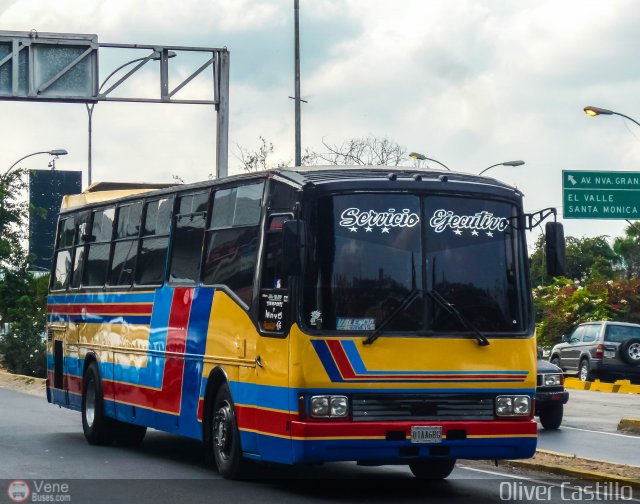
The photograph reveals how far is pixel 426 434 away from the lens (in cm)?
1247

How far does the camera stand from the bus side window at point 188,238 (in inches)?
603

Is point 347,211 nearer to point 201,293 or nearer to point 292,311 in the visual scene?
point 292,311

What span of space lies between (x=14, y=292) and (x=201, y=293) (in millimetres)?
37233

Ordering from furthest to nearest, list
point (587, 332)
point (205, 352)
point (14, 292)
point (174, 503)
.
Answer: point (14, 292) → point (587, 332) → point (205, 352) → point (174, 503)

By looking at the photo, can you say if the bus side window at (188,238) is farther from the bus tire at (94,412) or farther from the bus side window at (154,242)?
the bus tire at (94,412)

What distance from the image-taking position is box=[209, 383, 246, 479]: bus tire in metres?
13.6

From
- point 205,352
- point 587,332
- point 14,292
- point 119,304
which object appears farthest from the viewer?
point 14,292

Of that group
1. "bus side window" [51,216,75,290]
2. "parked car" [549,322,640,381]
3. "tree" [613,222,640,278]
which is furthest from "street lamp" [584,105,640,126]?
"tree" [613,222,640,278]

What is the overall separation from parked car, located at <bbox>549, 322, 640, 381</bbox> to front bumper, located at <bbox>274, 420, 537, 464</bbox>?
23772 mm

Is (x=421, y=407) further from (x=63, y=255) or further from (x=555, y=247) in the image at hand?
(x=63, y=255)

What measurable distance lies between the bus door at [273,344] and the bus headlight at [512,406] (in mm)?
1915

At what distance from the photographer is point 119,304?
58.4ft

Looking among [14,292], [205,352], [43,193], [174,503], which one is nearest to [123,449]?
[205,352]

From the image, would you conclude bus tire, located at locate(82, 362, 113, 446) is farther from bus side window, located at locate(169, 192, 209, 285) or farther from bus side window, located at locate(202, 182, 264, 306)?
bus side window, located at locate(202, 182, 264, 306)
